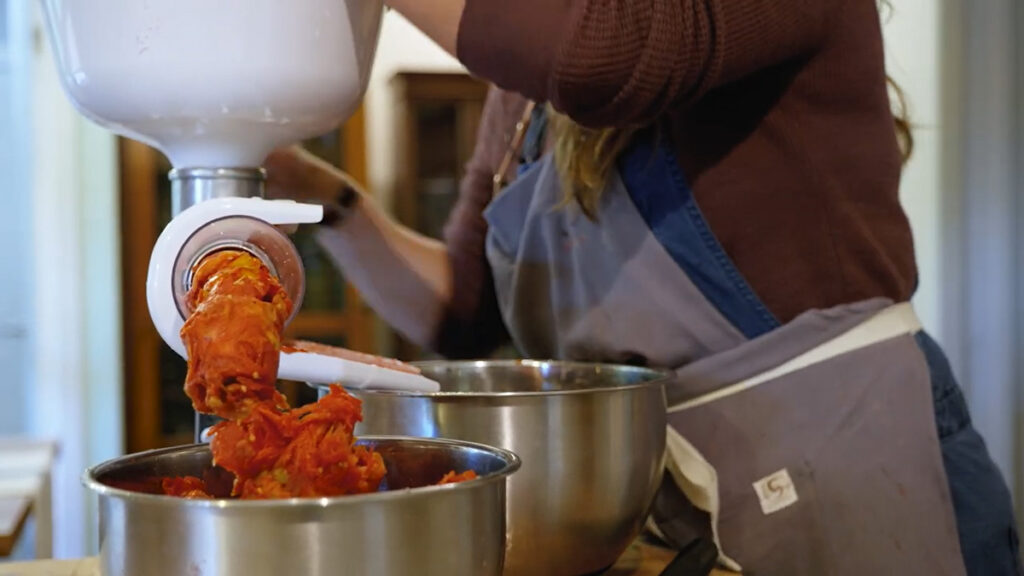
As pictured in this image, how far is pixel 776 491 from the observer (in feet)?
2.35

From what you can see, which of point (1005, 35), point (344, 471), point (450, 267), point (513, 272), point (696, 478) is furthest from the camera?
point (1005, 35)

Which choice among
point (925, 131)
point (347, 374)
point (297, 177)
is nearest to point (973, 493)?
point (347, 374)

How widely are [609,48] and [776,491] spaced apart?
33cm

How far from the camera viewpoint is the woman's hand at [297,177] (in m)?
0.89

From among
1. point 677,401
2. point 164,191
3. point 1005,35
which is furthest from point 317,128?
point 164,191

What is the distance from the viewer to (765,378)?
29.1 inches

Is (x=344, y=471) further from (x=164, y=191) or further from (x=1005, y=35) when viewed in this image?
(x=164, y=191)

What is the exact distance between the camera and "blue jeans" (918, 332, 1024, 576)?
74 centimetres

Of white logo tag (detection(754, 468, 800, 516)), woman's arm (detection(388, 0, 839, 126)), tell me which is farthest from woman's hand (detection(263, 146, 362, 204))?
white logo tag (detection(754, 468, 800, 516))

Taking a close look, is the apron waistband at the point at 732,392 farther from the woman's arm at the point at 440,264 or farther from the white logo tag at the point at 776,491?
the woman's arm at the point at 440,264

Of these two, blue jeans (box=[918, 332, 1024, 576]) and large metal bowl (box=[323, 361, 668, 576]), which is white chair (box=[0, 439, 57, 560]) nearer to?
large metal bowl (box=[323, 361, 668, 576])

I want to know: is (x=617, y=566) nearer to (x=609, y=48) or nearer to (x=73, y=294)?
(x=609, y=48)

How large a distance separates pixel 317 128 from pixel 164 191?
2178 mm

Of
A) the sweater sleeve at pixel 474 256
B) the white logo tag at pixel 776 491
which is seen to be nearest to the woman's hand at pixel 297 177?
the sweater sleeve at pixel 474 256
